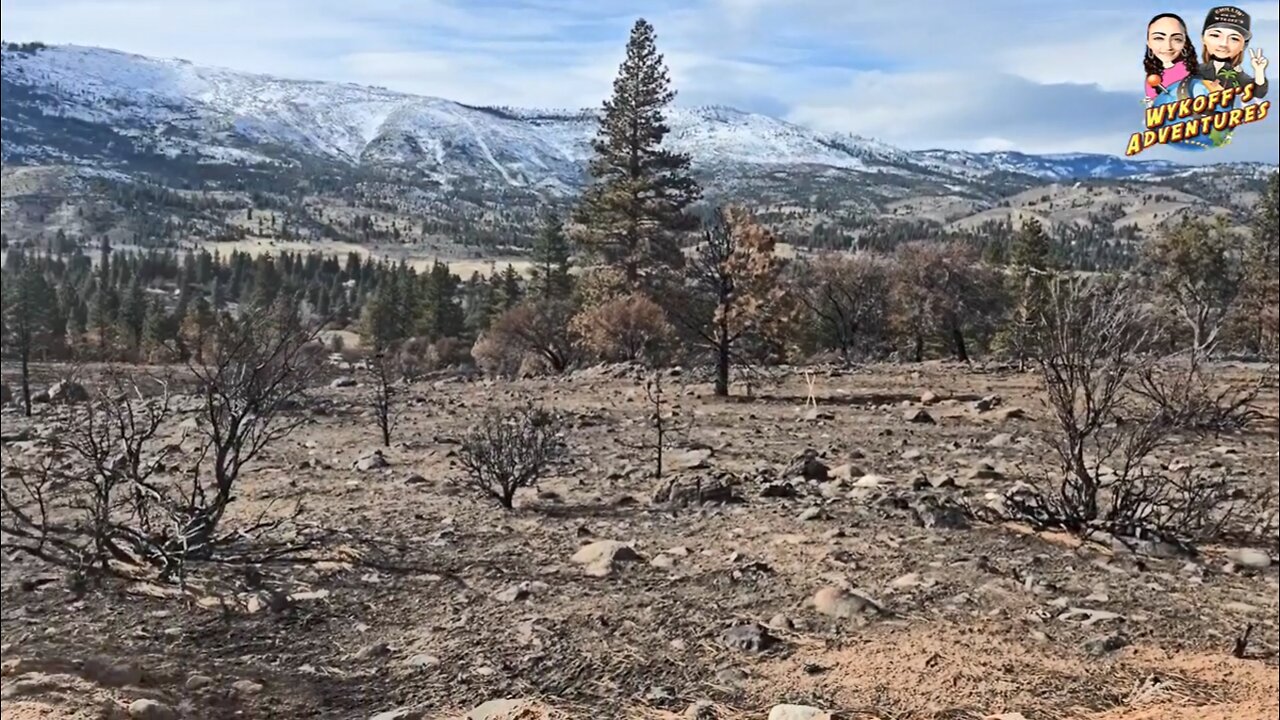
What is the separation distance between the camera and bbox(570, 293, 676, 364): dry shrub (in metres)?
27.3

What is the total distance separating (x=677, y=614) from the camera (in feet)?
17.8

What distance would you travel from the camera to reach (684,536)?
285 inches

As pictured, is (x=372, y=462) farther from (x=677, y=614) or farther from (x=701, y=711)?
(x=701, y=711)

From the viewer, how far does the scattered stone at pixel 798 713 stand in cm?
385

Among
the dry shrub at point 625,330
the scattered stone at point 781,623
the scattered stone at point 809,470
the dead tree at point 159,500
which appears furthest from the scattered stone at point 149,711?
the dry shrub at point 625,330

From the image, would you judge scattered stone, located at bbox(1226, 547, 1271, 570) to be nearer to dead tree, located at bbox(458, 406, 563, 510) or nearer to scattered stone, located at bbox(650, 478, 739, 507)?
scattered stone, located at bbox(650, 478, 739, 507)

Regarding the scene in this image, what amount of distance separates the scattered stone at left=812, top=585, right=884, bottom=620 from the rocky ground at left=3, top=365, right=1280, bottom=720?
0.03 meters

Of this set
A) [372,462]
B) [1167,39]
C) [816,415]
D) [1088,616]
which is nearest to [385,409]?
[372,462]

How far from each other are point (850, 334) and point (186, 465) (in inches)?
1071

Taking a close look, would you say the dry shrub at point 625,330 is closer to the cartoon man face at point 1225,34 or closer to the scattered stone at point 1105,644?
the scattered stone at point 1105,644

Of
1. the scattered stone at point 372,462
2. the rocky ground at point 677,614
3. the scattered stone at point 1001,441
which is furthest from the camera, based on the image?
the scattered stone at point 1001,441

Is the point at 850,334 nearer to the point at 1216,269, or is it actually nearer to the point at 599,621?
the point at 1216,269

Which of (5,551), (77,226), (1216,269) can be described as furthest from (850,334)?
(77,226)

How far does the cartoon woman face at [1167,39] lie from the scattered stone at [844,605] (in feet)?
12.0
